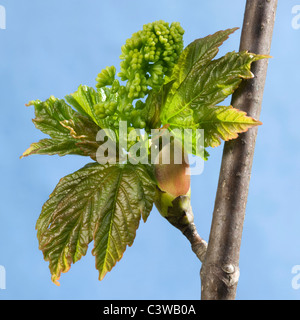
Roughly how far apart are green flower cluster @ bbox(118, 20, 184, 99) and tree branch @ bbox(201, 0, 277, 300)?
0.58 feet

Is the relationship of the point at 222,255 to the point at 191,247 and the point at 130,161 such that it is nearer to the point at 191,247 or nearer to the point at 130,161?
the point at 191,247

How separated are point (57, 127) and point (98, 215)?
11.3 inches

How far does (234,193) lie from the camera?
0.98 metres

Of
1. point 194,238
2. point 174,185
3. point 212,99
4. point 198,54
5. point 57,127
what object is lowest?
point 194,238

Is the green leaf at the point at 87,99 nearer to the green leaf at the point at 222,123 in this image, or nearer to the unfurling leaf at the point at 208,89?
the unfurling leaf at the point at 208,89

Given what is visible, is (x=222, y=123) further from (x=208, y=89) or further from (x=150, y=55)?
(x=150, y=55)

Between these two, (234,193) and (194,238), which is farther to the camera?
(194,238)

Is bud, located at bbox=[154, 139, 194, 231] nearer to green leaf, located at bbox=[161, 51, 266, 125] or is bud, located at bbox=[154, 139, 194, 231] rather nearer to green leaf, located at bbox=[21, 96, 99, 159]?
green leaf, located at bbox=[161, 51, 266, 125]

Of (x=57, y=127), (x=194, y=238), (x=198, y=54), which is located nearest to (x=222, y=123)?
(x=198, y=54)

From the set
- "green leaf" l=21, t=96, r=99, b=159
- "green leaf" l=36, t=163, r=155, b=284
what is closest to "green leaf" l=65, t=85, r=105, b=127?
"green leaf" l=21, t=96, r=99, b=159

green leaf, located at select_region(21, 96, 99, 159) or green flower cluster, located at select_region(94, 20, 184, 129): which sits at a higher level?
green flower cluster, located at select_region(94, 20, 184, 129)

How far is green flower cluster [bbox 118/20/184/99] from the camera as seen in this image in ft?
3.32

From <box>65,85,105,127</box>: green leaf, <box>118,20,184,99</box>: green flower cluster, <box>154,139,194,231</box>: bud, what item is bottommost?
<box>154,139,194,231</box>: bud

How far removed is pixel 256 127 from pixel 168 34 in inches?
12.0
